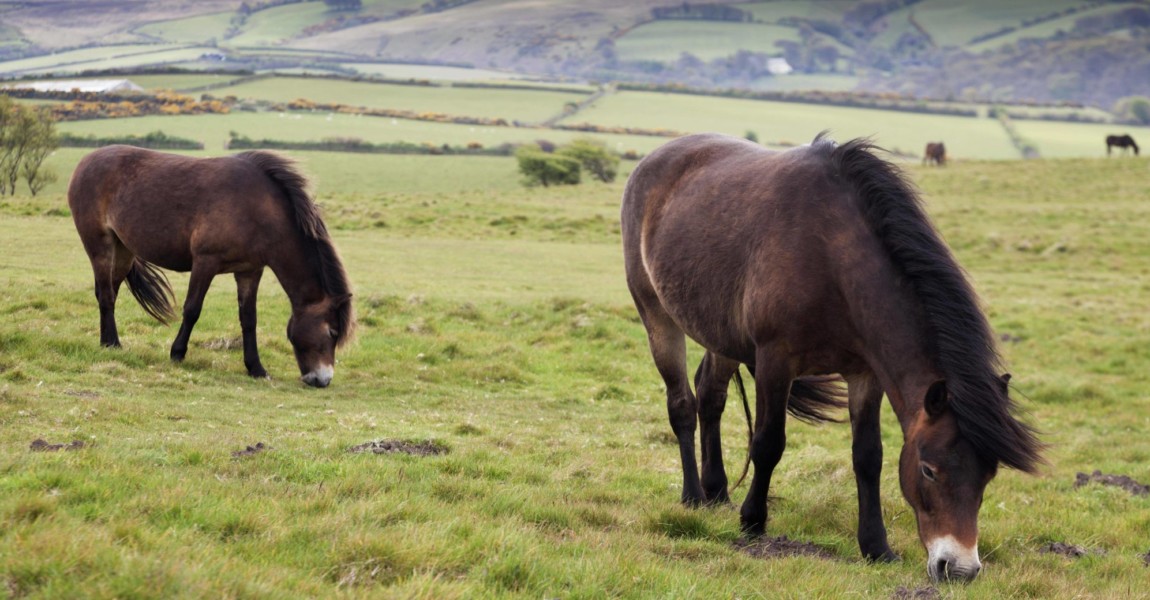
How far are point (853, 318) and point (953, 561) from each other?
4.96ft

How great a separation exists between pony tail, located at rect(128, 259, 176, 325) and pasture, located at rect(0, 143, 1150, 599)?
14.1 inches

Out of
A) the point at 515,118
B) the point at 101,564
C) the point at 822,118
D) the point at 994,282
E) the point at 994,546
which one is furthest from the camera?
the point at 822,118

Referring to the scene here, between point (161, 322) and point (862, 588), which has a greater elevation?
point (862, 588)

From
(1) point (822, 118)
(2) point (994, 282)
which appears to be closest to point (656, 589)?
(2) point (994, 282)

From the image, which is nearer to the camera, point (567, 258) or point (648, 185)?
point (648, 185)

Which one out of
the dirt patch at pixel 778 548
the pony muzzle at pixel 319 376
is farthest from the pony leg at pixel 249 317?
the dirt patch at pixel 778 548

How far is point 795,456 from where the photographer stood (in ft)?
33.4

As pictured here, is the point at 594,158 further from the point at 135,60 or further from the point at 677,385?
the point at 135,60

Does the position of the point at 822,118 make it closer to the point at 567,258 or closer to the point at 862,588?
the point at 567,258

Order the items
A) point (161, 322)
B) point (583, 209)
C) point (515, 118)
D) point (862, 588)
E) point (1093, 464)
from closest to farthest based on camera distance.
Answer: point (862, 588) < point (1093, 464) < point (161, 322) < point (583, 209) < point (515, 118)

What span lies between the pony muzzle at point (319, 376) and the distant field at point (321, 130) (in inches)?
1542

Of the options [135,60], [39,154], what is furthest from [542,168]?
[135,60]

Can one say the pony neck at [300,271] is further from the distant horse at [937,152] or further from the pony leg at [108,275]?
the distant horse at [937,152]

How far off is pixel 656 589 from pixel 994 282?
26092mm
